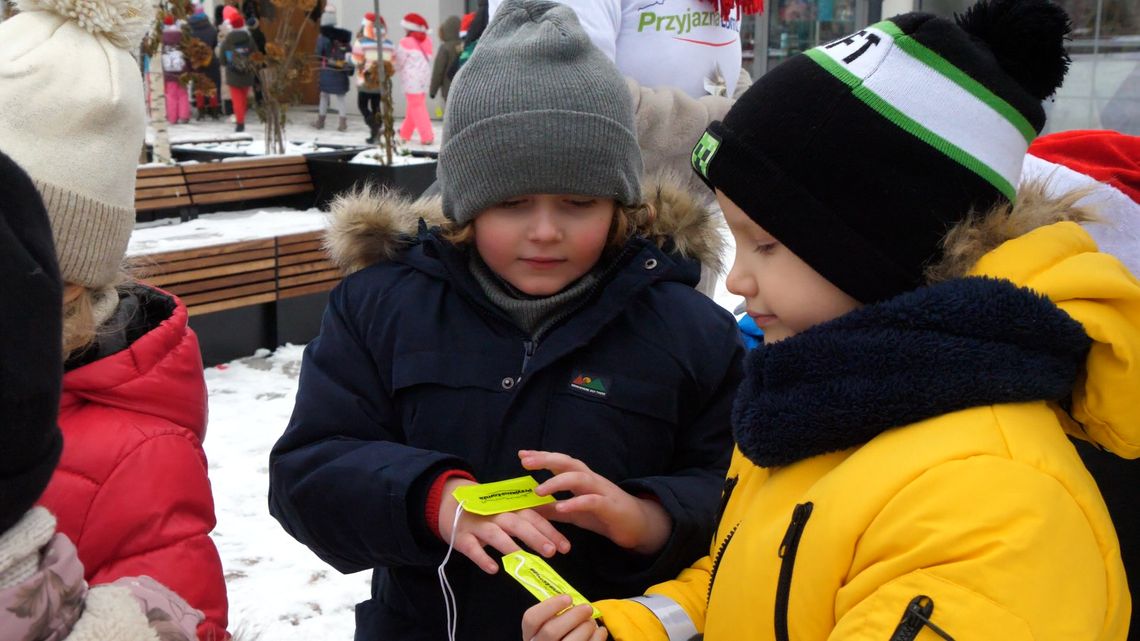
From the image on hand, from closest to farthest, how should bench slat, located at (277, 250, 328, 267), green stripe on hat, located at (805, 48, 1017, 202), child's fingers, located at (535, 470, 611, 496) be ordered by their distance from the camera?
green stripe on hat, located at (805, 48, 1017, 202), child's fingers, located at (535, 470, 611, 496), bench slat, located at (277, 250, 328, 267)

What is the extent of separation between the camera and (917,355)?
1215 mm

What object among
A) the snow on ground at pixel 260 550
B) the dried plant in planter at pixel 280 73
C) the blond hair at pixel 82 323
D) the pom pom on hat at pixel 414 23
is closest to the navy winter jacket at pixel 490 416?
the blond hair at pixel 82 323

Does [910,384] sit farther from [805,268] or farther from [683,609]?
[683,609]

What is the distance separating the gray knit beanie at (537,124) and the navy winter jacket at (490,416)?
14 cm

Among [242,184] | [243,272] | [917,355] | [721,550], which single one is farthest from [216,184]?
[917,355]

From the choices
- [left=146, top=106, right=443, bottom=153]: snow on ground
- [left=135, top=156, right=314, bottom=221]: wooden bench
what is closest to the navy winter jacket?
[left=135, top=156, right=314, bottom=221]: wooden bench

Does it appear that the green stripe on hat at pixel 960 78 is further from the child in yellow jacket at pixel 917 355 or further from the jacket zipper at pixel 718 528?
the jacket zipper at pixel 718 528

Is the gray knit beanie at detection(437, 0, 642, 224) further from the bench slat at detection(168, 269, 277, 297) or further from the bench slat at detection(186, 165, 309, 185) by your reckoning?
the bench slat at detection(186, 165, 309, 185)

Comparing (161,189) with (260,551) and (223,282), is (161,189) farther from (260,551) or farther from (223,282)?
(260,551)

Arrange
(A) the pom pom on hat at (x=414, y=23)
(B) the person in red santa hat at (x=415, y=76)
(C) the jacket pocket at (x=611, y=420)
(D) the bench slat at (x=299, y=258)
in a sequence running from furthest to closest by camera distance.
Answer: (A) the pom pom on hat at (x=414, y=23) < (B) the person in red santa hat at (x=415, y=76) < (D) the bench slat at (x=299, y=258) < (C) the jacket pocket at (x=611, y=420)

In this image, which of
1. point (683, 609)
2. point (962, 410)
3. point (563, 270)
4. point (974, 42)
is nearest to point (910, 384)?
point (962, 410)

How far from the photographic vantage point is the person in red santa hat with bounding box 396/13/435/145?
51.3ft

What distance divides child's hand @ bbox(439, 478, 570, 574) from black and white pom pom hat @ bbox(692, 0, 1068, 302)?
52cm

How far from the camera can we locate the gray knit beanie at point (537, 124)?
5.86ft
